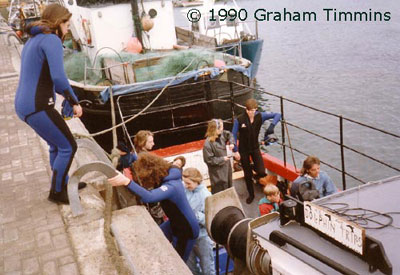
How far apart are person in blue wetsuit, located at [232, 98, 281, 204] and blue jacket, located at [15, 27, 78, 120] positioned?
10.7 feet

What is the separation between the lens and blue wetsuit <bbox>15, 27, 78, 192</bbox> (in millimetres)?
3832

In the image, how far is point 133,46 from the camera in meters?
13.7

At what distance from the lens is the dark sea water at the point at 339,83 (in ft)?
53.4

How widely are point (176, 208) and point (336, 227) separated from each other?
2.34 metres

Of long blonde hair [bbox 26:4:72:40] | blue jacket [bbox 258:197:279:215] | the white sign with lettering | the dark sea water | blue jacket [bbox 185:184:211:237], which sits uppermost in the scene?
long blonde hair [bbox 26:4:72:40]

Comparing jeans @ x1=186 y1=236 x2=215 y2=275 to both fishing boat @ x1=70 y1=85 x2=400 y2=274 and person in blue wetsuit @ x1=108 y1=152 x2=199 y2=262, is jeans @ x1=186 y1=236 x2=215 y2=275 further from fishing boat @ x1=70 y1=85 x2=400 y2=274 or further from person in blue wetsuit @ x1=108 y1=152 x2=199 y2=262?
fishing boat @ x1=70 y1=85 x2=400 y2=274

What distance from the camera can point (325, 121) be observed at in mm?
18891

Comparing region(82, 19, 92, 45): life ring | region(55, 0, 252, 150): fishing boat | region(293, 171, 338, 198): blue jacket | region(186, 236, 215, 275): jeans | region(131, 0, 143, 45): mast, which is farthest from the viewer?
region(82, 19, 92, 45): life ring

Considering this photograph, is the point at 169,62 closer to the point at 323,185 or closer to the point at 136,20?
the point at 136,20

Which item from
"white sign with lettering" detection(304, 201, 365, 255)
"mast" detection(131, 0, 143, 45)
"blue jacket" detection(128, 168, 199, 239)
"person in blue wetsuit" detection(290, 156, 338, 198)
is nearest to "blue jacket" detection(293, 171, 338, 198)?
"person in blue wetsuit" detection(290, 156, 338, 198)

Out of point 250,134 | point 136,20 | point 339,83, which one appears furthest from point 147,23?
point 339,83

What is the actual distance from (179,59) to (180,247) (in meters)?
8.23

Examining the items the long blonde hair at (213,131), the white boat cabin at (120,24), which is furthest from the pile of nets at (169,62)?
the long blonde hair at (213,131)

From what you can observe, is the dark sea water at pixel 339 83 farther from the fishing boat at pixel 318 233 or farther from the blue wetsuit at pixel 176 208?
the fishing boat at pixel 318 233
